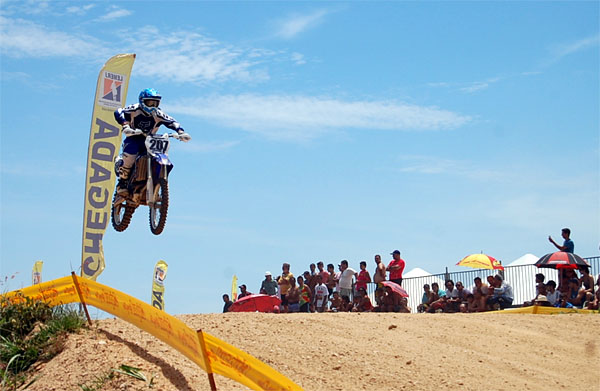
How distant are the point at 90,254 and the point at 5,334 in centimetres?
527

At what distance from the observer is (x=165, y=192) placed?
37.1 feet

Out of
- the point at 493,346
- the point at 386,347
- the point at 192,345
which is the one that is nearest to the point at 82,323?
the point at 192,345

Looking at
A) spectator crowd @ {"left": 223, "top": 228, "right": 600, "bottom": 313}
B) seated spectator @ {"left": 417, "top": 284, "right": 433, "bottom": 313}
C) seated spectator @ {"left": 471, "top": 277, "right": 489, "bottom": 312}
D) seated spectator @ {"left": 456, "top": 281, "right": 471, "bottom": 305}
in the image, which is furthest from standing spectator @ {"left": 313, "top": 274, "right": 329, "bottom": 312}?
seated spectator @ {"left": 471, "top": 277, "right": 489, "bottom": 312}

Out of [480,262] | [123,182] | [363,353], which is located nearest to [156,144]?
[123,182]

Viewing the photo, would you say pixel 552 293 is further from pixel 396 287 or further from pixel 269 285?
pixel 269 285

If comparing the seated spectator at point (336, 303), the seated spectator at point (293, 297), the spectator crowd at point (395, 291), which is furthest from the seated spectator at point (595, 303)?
the seated spectator at point (293, 297)

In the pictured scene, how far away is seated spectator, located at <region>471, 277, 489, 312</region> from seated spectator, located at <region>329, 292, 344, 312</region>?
311cm

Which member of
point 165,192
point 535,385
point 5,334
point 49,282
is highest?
point 165,192

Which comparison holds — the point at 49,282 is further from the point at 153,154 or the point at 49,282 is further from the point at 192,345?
the point at 192,345

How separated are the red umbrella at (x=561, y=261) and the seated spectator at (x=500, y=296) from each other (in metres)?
0.89

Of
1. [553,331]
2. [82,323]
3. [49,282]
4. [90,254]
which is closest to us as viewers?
[82,323]

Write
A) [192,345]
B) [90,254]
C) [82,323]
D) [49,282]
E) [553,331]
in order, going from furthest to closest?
[90,254]
[553,331]
[49,282]
[82,323]
[192,345]

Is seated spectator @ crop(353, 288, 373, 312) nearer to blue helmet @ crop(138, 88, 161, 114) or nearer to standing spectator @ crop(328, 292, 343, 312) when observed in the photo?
standing spectator @ crop(328, 292, 343, 312)

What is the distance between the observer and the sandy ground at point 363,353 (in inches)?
360
